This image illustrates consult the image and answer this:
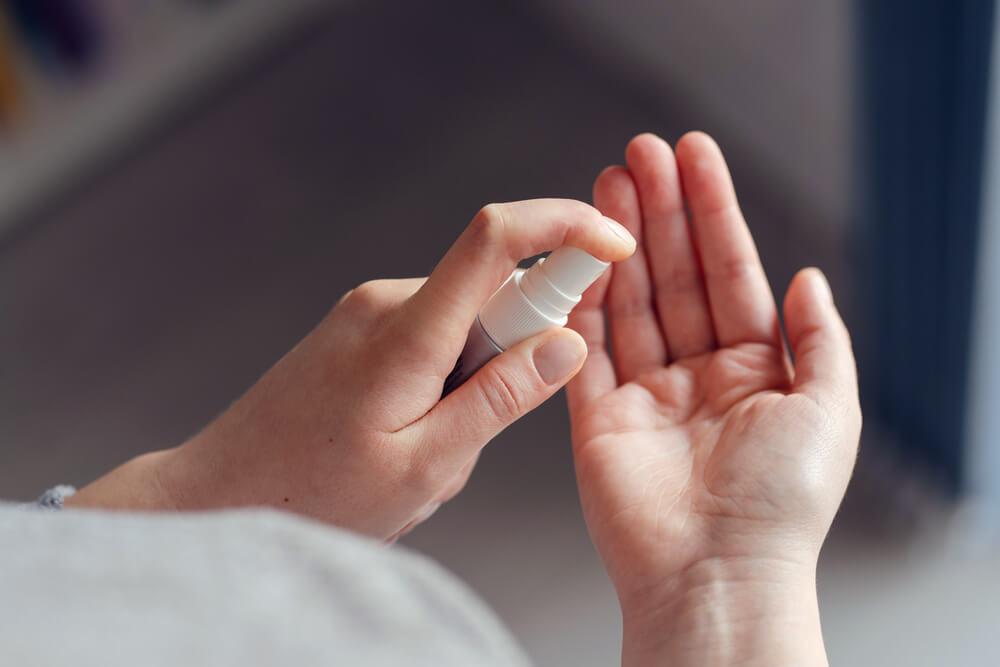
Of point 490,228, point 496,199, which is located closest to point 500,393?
point 490,228

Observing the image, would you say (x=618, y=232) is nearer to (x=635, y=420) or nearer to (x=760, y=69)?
(x=635, y=420)

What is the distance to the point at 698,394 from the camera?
2.82 feet

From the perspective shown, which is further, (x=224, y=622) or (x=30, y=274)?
(x=30, y=274)

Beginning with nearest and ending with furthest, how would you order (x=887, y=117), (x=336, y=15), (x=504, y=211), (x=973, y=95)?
1. (x=504, y=211)
2. (x=973, y=95)
3. (x=887, y=117)
4. (x=336, y=15)

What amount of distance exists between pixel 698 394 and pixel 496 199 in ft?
3.86

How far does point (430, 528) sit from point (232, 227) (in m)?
0.74

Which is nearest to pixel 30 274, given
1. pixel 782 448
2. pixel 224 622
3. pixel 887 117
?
pixel 887 117

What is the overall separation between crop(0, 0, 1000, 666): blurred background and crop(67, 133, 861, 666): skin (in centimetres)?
54

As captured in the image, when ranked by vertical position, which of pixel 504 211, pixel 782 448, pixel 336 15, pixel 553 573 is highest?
pixel 336 15

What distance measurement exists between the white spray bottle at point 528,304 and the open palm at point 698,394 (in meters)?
0.15

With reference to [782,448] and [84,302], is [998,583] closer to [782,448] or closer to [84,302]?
[782,448]

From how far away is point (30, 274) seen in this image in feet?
6.67

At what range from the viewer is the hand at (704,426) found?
726 millimetres

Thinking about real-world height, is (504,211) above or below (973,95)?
above
